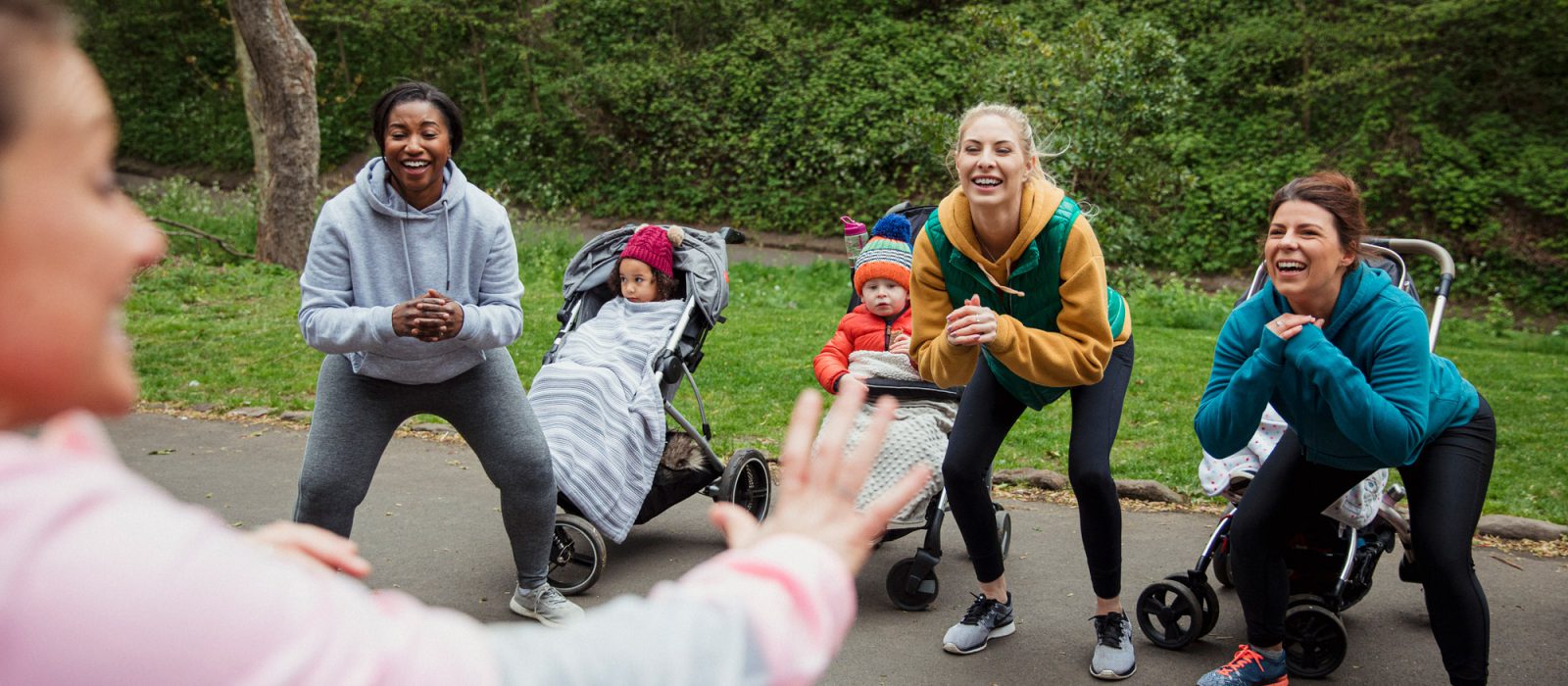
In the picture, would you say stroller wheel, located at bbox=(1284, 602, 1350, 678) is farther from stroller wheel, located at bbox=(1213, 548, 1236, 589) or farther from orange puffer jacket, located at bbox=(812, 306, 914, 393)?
orange puffer jacket, located at bbox=(812, 306, 914, 393)

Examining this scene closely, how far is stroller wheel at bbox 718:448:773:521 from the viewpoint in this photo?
5863 mm

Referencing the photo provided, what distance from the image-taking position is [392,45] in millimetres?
26312

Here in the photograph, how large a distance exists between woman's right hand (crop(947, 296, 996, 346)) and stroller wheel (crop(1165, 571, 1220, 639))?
1496 millimetres

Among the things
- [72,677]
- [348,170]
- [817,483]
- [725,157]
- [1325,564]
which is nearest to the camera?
[72,677]

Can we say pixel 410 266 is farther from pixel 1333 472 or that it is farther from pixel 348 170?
pixel 348 170

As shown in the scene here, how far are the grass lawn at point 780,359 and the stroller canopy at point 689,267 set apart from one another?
1611mm

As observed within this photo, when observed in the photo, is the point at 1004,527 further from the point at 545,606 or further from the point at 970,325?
the point at 545,606

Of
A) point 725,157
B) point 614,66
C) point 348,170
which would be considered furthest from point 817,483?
point 348,170

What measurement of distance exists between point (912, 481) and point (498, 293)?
11.2 feet

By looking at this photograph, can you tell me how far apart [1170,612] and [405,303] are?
3.09 m

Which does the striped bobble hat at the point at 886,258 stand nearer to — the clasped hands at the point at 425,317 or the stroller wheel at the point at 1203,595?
the stroller wheel at the point at 1203,595

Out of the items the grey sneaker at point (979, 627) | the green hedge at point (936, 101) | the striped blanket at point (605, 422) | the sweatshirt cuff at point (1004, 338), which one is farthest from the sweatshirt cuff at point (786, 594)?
the green hedge at point (936, 101)

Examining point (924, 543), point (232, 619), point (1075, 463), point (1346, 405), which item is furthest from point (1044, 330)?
point (232, 619)

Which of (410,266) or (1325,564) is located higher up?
(410,266)
